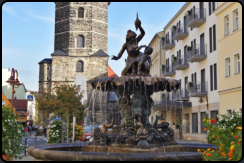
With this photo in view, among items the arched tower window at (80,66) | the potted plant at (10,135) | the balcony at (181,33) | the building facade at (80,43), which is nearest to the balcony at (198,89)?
the balcony at (181,33)

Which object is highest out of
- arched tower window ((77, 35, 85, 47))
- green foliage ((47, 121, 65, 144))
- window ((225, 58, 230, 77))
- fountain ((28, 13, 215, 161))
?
arched tower window ((77, 35, 85, 47))

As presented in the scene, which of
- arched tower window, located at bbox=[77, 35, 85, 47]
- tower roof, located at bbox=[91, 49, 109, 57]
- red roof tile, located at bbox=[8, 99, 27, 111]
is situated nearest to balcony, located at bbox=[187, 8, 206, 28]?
tower roof, located at bbox=[91, 49, 109, 57]

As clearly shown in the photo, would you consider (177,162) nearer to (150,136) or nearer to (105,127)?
(150,136)

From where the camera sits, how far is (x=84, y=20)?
59812 millimetres

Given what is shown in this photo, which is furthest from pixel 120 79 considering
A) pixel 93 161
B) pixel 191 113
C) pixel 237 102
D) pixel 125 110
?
pixel 191 113

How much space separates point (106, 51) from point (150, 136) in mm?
51461

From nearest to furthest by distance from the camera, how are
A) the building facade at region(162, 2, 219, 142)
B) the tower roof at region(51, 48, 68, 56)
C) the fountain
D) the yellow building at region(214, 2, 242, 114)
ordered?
the fountain → the yellow building at region(214, 2, 242, 114) → the building facade at region(162, 2, 219, 142) → the tower roof at region(51, 48, 68, 56)

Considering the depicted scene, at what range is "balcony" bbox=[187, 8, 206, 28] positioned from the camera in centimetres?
2966

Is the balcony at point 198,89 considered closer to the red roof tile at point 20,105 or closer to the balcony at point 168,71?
the balcony at point 168,71

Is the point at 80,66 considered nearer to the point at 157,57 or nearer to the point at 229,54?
the point at 157,57

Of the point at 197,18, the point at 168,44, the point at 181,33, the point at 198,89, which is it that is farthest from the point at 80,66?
the point at 198,89

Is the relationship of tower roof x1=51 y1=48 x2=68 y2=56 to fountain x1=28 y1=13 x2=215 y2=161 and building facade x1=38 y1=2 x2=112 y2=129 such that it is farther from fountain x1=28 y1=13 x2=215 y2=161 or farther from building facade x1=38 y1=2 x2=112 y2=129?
fountain x1=28 y1=13 x2=215 y2=161

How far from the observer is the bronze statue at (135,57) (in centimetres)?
1056

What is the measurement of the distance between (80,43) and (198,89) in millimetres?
34052
